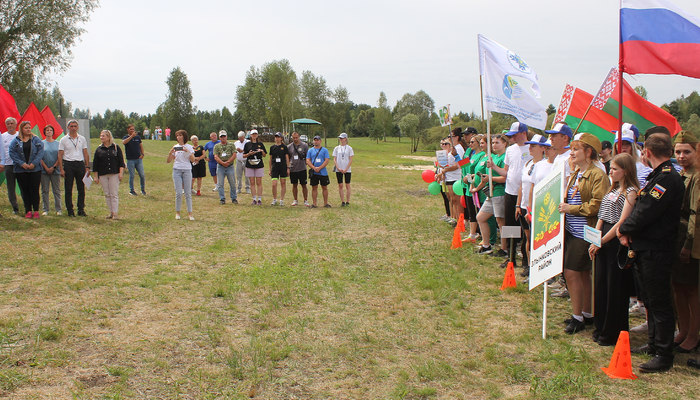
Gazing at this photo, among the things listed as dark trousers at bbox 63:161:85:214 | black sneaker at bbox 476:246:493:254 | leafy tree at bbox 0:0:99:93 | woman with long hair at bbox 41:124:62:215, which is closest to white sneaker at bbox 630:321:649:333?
black sneaker at bbox 476:246:493:254

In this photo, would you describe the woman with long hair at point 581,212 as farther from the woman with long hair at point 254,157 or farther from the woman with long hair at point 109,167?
the woman with long hair at point 254,157

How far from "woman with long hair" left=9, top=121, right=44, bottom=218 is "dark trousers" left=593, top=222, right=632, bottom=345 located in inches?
415

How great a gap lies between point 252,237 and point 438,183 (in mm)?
4669

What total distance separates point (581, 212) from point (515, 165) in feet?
8.13

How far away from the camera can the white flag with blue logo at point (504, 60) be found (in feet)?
24.4

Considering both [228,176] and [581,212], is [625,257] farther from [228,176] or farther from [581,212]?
[228,176]

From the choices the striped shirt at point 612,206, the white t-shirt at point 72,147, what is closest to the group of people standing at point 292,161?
the white t-shirt at point 72,147

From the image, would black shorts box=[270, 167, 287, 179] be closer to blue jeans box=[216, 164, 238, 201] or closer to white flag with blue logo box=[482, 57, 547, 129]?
blue jeans box=[216, 164, 238, 201]

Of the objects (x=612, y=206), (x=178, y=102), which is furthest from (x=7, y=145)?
(x=178, y=102)

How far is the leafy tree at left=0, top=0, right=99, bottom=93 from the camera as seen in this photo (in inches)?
926

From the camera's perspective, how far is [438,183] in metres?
11.3

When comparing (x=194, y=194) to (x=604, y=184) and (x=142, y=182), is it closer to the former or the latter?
(x=142, y=182)

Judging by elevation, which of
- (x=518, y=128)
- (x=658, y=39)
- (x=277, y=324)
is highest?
(x=658, y=39)

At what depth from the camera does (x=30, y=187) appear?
1002 cm
